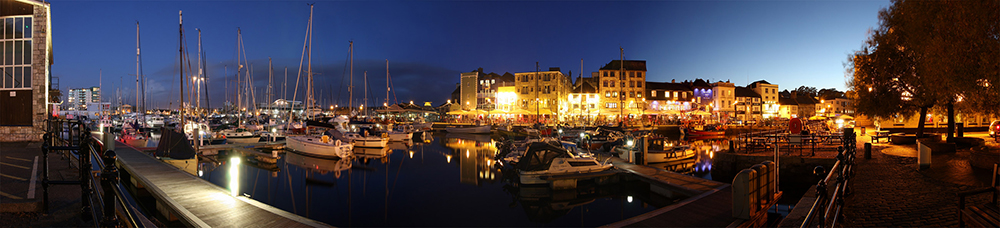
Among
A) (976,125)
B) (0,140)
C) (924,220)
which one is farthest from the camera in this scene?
(976,125)

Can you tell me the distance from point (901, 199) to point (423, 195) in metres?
16.2

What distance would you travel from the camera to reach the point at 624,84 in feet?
232

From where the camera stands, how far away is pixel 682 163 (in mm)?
26281

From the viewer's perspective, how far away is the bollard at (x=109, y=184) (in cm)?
346

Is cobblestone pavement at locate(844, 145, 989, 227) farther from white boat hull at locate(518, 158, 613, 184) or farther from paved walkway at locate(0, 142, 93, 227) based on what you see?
paved walkway at locate(0, 142, 93, 227)

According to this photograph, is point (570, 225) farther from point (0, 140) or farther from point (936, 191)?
point (0, 140)

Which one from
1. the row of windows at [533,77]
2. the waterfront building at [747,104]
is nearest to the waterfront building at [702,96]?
the waterfront building at [747,104]

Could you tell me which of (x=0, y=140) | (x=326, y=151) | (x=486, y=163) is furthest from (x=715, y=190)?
(x=0, y=140)

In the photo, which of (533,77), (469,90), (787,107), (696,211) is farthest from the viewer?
(469,90)

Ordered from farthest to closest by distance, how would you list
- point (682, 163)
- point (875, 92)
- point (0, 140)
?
1. point (682, 163)
2. point (875, 92)
3. point (0, 140)

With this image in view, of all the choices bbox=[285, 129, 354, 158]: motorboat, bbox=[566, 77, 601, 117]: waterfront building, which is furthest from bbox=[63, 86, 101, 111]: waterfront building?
bbox=[566, 77, 601, 117]: waterfront building

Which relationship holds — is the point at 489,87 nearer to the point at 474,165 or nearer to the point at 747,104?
the point at 747,104

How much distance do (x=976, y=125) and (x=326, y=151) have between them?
57.7 metres

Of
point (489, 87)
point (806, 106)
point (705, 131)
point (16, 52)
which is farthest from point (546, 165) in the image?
point (806, 106)
